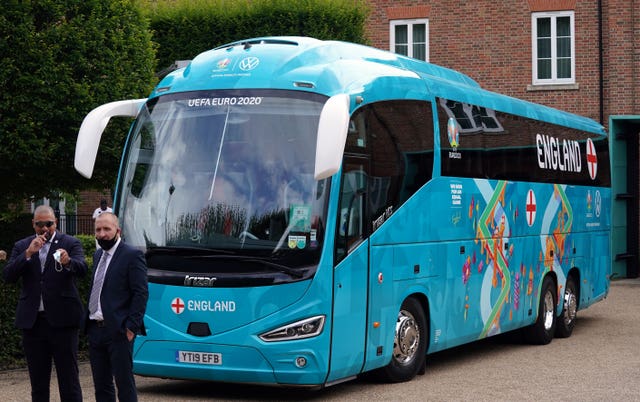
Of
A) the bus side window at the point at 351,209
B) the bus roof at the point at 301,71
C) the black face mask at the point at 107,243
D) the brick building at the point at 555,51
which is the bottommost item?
the black face mask at the point at 107,243

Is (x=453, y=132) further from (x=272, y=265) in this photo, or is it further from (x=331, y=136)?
(x=331, y=136)

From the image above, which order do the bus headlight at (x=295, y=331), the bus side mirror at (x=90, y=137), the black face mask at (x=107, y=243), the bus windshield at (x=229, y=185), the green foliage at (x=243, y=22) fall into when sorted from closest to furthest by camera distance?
the black face mask at (x=107, y=243), the bus headlight at (x=295, y=331), the bus windshield at (x=229, y=185), the bus side mirror at (x=90, y=137), the green foliage at (x=243, y=22)

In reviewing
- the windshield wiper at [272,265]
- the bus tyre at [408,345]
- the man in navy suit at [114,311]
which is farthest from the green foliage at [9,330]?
the man in navy suit at [114,311]

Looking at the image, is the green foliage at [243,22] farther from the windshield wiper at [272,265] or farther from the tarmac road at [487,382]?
the windshield wiper at [272,265]

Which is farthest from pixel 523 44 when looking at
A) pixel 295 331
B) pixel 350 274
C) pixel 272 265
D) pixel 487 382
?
pixel 295 331

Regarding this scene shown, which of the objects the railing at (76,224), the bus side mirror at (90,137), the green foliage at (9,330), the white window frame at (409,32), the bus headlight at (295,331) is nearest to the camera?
the bus headlight at (295,331)

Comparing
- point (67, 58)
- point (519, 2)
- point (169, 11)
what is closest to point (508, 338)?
point (67, 58)

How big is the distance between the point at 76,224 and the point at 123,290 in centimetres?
2276

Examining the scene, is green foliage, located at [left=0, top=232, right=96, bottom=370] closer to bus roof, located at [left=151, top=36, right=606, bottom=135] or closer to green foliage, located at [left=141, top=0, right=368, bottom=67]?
bus roof, located at [left=151, top=36, right=606, bottom=135]

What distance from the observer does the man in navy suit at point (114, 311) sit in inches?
329

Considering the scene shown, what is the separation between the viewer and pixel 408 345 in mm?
11641

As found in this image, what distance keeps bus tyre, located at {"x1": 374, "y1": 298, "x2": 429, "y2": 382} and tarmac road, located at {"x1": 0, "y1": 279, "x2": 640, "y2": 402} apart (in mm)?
136

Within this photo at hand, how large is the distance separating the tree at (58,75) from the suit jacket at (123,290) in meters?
5.61

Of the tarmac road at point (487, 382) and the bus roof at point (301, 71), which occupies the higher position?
→ the bus roof at point (301, 71)
